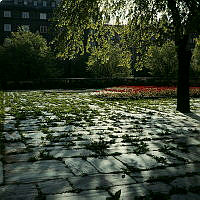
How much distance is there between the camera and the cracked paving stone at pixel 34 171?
3.42 metres

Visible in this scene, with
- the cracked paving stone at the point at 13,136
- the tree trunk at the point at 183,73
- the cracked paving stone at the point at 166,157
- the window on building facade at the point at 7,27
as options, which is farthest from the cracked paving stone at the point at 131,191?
the window on building facade at the point at 7,27

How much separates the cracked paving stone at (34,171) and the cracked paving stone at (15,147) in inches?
28.0

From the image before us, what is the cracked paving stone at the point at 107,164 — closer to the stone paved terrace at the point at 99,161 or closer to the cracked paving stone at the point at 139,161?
the stone paved terrace at the point at 99,161

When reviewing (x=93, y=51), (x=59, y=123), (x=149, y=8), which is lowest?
(x=59, y=123)

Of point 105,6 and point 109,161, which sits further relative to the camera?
point 105,6

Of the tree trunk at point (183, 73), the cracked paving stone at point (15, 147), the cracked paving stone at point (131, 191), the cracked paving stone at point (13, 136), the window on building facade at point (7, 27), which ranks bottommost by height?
the cracked paving stone at point (13, 136)

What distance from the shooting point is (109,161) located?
421 centimetres

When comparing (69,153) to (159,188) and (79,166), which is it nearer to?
(79,166)

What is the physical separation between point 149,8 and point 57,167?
7.16 metres

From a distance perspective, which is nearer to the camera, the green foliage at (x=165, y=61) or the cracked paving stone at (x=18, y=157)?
the cracked paving stone at (x=18, y=157)

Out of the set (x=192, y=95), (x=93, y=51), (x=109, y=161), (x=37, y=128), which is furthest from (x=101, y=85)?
(x=109, y=161)

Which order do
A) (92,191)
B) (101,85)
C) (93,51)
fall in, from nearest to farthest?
(92,191) → (93,51) → (101,85)

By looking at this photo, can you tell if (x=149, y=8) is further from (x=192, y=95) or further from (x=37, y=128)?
(x=192, y=95)

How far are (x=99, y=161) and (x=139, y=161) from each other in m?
0.64
